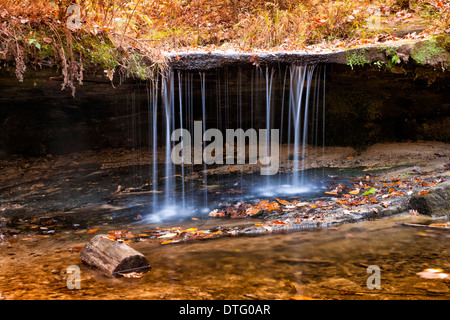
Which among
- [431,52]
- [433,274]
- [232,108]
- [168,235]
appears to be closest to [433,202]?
[433,274]

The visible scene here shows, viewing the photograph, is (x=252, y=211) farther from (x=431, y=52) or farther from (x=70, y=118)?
(x=70, y=118)

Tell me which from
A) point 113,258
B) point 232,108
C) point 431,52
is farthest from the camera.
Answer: point 232,108

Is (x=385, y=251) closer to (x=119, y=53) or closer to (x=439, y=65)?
(x=439, y=65)

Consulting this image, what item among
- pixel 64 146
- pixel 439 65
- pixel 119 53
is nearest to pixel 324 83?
pixel 439 65

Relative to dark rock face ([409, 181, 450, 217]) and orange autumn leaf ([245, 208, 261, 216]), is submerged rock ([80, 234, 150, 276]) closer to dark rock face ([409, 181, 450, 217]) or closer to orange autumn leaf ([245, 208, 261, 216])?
orange autumn leaf ([245, 208, 261, 216])

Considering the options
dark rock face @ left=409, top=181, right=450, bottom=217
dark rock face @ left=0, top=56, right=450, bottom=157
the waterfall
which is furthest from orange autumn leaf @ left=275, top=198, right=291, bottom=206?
dark rock face @ left=0, top=56, right=450, bottom=157

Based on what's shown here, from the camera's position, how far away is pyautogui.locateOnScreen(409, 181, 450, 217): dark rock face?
4496 mm

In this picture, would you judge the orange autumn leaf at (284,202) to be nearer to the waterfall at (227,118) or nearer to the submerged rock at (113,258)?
the waterfall at (227,118)

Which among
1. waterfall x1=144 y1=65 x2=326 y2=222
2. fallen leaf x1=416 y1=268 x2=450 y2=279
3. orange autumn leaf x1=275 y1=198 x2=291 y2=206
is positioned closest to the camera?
fallen leaf x1=416 y1=268 x2=450 y2=279

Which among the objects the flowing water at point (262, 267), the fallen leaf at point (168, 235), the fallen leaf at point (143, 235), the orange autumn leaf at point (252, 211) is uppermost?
the orange autumn leaf at point (252, 211)

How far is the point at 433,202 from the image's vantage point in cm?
454

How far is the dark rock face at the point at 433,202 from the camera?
4496 millimetres

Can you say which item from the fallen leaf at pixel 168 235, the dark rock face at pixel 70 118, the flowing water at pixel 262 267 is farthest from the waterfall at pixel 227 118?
the flowing water at pixel 262 267

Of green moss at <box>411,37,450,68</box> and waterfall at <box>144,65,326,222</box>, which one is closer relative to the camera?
green moss at <box>411,37,450,68</box>
